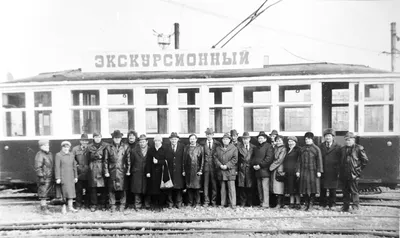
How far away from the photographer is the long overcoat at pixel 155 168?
6.85 meters

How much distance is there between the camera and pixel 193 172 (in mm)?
6891

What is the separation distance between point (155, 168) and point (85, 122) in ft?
7.07

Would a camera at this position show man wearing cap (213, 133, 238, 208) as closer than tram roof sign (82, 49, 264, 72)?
Yes

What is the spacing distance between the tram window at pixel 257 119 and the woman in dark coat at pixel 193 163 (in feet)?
4.02

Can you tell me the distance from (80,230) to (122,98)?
3697 millimetres

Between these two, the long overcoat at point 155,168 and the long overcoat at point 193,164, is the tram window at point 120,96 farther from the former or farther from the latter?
the long overcoat at point 193,164

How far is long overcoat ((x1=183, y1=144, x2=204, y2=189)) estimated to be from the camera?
22.6 ft

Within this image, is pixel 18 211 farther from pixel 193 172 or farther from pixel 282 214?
pixel 282 214

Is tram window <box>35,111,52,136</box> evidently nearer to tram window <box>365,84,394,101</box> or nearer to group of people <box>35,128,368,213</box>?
group of people <box>35,128,368,213</box>

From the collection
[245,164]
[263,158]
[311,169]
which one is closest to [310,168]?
[311,169]

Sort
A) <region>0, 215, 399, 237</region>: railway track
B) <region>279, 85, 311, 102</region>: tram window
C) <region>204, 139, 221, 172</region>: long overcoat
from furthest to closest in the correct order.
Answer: <region>279, 85, 311, 102</region>: tram window < <region>204, 139, 221, 172</region>: long overcoat < <region>0, 215, 399, 237</region>: railway track

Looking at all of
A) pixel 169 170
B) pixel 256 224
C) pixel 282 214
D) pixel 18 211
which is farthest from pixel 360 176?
pixel 18 211

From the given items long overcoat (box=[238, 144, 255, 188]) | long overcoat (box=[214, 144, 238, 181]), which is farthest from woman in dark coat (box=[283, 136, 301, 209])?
long overcoat (box=[214, 144, 238, 181])

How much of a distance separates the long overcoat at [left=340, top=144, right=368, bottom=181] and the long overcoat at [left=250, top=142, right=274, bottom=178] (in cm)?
140
